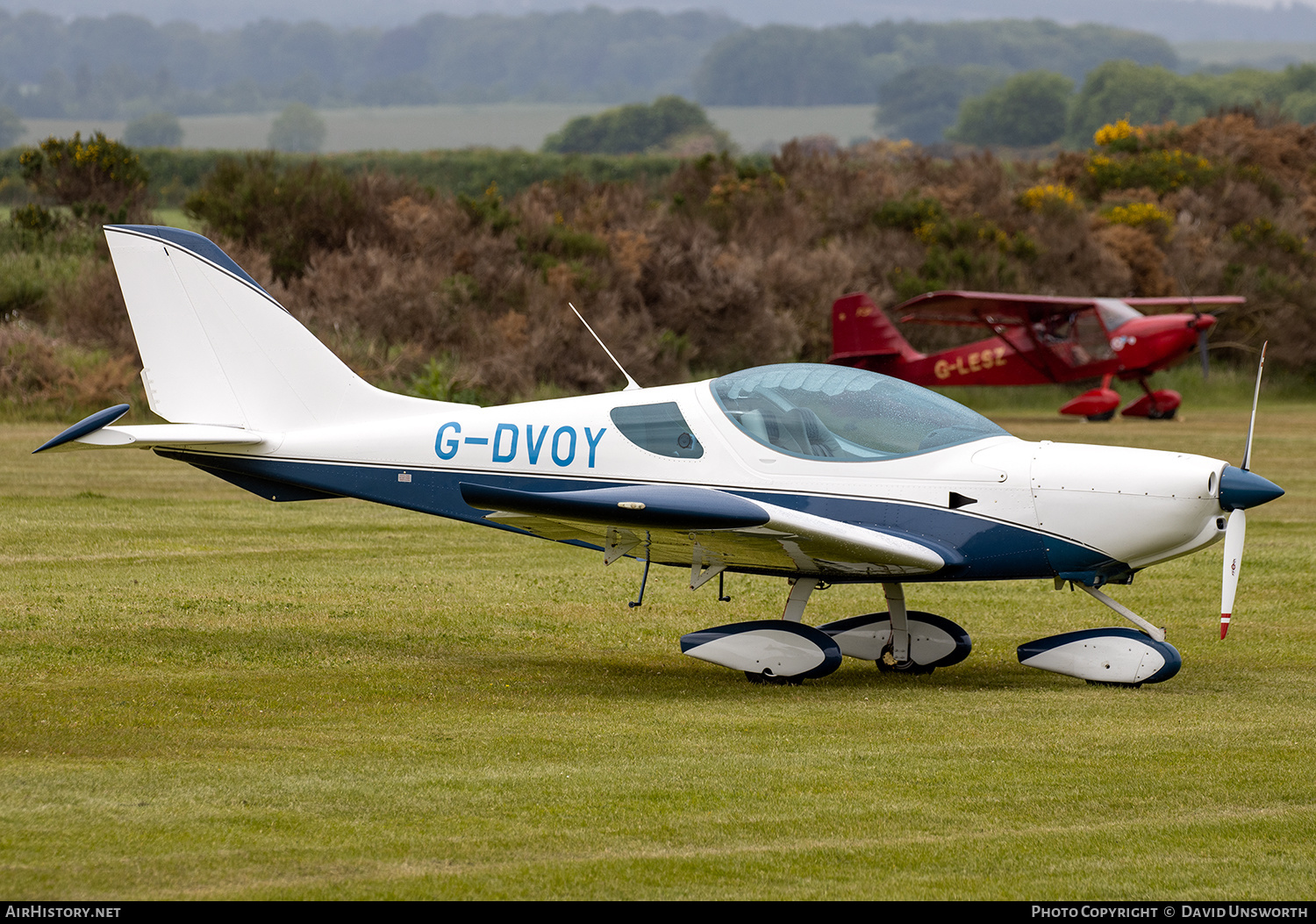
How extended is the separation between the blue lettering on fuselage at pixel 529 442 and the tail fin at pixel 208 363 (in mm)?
506

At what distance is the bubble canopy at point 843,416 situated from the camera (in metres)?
9.05

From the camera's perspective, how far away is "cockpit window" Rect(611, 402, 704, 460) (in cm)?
932

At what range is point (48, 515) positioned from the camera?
15.9 meters

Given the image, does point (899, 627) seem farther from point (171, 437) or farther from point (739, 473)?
point (171, 437)

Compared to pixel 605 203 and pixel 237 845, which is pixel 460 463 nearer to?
pixel 237 845

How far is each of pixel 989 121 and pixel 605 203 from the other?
499ft

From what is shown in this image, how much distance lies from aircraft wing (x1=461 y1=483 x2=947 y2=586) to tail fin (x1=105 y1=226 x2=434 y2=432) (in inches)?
68.4

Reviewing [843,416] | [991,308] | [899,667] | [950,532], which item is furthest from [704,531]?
[991,308]

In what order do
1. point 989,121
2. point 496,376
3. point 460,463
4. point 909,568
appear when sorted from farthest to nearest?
point 989,121 < point 496,376 < point 460,463 < point 909,568

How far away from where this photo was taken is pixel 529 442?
9.60 meters

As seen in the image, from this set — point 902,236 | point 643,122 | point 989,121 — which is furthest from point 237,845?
point 989,121

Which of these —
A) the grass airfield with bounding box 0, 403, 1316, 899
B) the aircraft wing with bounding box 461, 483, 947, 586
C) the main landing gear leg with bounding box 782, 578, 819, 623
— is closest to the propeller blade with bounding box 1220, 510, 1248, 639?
the grass airfield with bounding box 0, 403, 1316, 899

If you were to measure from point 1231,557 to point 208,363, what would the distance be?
6447 mm
